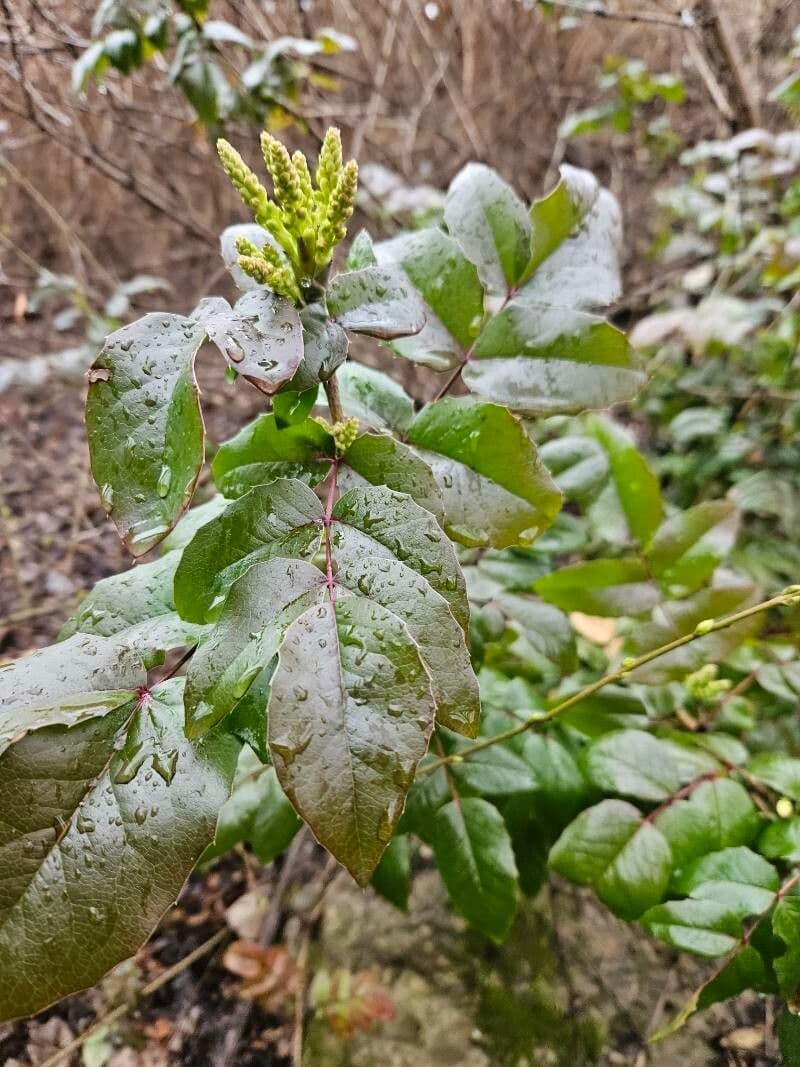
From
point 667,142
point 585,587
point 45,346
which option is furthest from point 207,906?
point 667,142

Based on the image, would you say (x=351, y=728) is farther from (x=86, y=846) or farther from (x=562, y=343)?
(x=562, y=343)

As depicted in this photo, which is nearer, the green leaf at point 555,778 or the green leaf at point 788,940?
the green leaf at point 788,940

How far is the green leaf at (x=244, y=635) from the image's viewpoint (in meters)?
0.42

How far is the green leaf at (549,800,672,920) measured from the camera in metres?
0.68

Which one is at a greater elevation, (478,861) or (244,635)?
(244,635)

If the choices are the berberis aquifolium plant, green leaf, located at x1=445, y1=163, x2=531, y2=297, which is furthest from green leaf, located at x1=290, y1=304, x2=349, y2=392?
green leaf, located at x1=445, y1=163, x2=531, y2=297

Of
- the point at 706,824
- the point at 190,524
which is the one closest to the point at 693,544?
the point at 706,824

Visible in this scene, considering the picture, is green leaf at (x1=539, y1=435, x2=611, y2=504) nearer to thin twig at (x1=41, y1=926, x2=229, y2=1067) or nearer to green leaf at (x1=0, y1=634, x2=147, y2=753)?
green leaf at (x1=0, y1=634, x2=147, y2=753)

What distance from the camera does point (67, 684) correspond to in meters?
0.48

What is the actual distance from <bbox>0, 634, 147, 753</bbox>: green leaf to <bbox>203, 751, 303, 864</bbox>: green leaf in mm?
322

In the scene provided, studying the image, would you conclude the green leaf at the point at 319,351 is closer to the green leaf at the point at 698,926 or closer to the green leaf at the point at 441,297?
the green leaf at the point at 441,297

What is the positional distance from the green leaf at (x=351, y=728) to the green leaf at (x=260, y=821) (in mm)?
425

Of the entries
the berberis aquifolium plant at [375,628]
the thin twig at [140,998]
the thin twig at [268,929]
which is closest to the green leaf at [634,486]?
the berberis aquifolium plant at [375,628]

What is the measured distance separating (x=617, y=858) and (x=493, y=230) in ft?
2.28
